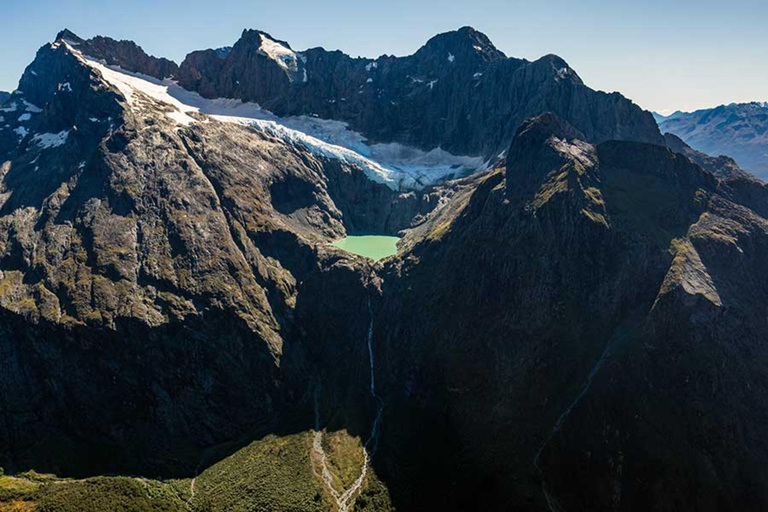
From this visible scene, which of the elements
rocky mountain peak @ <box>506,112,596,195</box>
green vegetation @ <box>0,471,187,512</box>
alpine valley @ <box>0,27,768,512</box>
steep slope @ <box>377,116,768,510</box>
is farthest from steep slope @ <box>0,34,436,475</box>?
rocky mountain peak @ <box>506,112,596,195</box>

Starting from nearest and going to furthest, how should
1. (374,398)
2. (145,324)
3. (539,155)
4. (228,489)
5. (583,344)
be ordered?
(228,489), (583,344), (145,324), (374,398), (539,155)

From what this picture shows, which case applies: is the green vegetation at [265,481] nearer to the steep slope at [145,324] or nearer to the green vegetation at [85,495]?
the green vegetation at [85,495]

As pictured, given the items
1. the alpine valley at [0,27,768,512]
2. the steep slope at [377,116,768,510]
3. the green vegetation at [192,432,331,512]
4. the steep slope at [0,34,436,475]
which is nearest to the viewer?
the steep slope at [377,116,768,510]

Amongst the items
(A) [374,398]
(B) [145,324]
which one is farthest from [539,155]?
(B) [145,324]

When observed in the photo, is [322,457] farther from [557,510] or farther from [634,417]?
[634,417]

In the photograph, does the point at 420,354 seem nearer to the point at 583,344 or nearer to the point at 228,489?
the point at 583,344

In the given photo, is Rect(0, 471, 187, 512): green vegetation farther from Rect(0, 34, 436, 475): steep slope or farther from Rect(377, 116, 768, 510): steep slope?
Rect(377, 116, 768, 510): steep slope

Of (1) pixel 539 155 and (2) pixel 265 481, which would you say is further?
(1) pixel 539 155
